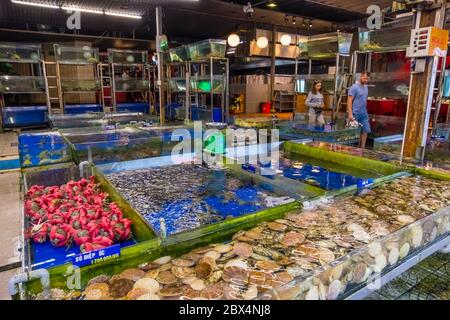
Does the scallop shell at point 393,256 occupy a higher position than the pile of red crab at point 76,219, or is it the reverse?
the scallop shell at point 393,256

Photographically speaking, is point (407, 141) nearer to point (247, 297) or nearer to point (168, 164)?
point (168, 164)

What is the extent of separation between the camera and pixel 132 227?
2236 mm

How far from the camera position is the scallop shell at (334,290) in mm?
1317

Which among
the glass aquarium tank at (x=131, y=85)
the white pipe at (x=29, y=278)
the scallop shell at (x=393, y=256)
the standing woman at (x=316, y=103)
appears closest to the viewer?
the white pipe at (x=29, y=278)

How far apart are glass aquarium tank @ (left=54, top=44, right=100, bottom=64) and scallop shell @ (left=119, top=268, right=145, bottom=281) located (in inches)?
333

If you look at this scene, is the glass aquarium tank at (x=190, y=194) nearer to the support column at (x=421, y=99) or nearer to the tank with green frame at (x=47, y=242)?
the tank with green frame at (x=47, y=242)

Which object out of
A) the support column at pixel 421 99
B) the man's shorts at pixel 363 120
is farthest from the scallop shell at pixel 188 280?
the man's shorts at pixel 363 120

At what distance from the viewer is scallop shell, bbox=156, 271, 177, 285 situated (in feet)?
4.26

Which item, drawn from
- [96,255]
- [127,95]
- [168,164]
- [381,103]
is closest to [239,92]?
[127,95]

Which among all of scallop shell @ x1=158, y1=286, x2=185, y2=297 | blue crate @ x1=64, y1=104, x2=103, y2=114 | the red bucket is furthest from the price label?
the red bucket

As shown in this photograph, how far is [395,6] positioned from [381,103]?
521 centimetres

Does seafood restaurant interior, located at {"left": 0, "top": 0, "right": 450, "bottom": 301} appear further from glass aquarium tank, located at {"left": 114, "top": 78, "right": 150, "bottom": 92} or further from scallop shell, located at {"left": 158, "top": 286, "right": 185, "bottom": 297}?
glass aquarium tank, located at {"left": 114, "top": 78, "right": 150, "bottom": 92}

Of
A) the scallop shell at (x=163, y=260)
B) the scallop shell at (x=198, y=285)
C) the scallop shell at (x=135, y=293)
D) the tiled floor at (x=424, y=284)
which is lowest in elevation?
the tiled floor at (x=424, y=284)
